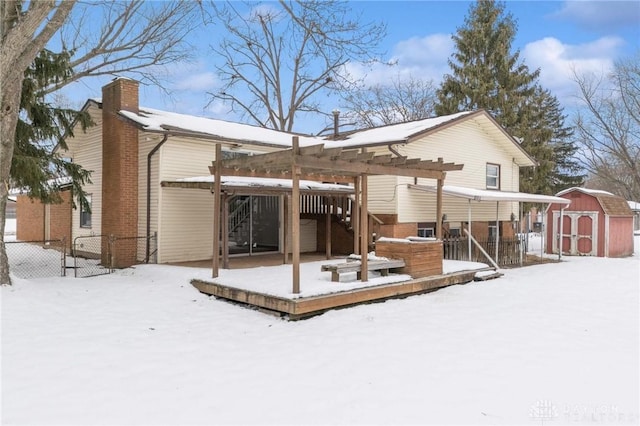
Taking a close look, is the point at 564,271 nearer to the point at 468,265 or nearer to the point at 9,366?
the point at 468,265

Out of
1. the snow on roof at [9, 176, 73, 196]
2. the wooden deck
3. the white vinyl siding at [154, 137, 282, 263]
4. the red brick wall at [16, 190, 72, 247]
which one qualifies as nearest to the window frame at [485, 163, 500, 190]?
the wooden deck

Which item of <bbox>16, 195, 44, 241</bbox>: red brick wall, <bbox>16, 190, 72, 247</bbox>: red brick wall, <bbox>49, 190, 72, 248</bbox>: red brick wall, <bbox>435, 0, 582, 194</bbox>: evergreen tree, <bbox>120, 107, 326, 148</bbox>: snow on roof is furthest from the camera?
<bbox>435, 0, 582, 194</bbox>: evergreen tree

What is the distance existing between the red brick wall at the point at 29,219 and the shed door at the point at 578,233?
21.6m

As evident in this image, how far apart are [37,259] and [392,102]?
2608 centimetres

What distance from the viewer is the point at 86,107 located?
537 inches

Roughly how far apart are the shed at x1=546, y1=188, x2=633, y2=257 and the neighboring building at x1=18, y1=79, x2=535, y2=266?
4.06m

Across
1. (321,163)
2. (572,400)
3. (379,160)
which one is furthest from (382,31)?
(572,400)

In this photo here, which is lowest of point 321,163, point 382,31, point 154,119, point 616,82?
point 321,163

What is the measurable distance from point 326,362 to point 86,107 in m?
12.0

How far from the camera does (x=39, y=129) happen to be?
1046 centimetres

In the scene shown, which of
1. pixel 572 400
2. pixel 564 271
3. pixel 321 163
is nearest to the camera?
pixel 572 400

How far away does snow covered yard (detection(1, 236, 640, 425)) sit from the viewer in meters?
4.13

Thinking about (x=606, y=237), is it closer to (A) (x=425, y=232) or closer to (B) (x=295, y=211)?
(A) (x=425, y=232)

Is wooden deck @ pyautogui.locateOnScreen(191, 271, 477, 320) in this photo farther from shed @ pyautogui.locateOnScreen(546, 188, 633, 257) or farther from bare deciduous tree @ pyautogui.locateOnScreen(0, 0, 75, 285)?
shed @ pyautogui.locateOnScreen(546, 188, 633, 257)
